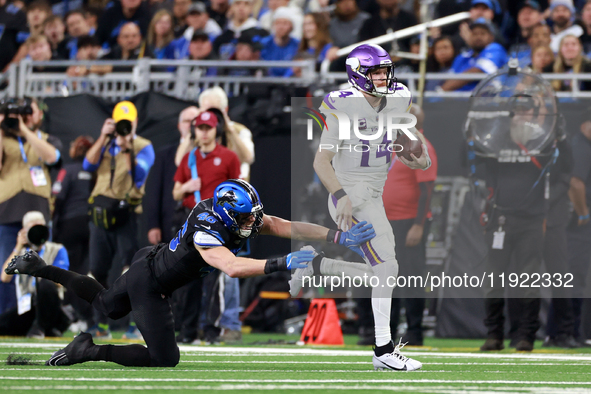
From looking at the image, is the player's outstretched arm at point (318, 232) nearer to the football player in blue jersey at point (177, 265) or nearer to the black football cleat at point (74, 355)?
the football player in blue jersey at point (177, 265)

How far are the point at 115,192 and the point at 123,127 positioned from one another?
0.68m

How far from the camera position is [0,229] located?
962cm

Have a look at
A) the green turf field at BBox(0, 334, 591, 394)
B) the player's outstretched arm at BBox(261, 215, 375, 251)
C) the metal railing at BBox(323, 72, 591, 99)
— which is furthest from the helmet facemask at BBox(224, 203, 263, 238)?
the metal railing at BBox(323, 72, 591, 99)

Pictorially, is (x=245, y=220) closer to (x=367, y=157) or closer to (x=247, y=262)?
(x=247, y=262)

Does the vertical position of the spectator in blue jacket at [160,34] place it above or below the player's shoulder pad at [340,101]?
above

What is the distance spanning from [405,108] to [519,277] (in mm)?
3017

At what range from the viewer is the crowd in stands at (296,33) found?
11.5 m

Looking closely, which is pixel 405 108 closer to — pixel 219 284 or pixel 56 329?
pixel 219 284

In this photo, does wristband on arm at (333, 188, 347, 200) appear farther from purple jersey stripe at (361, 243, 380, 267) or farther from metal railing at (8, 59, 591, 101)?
metal railing at (8, 59, 591, 101)

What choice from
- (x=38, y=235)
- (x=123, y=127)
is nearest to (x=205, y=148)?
(x=123, y=127)

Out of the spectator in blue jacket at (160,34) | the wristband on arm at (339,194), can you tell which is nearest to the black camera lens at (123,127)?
the wristband on arm at (339,194)

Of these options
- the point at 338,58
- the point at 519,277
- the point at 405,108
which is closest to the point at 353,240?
the point at 405,108

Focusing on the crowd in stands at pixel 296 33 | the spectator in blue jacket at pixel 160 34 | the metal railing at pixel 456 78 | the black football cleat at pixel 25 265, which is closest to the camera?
the black football cleat at pixel 25 265

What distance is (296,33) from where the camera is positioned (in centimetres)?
1326
